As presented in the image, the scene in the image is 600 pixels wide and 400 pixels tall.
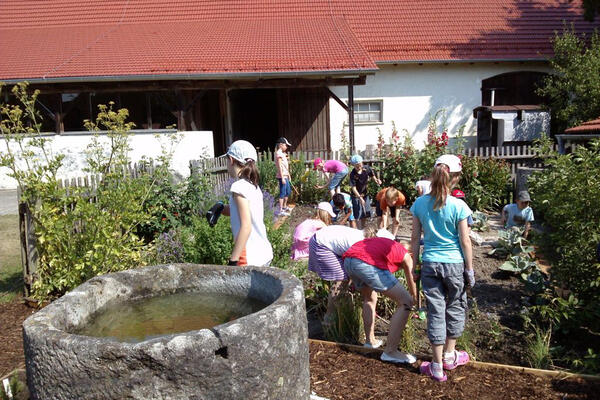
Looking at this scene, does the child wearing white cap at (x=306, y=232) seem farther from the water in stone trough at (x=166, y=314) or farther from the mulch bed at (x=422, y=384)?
the water in stone trough at (x=166, y=314)

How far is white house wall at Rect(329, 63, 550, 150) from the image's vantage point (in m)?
15.0

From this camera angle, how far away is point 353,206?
910 centimetres

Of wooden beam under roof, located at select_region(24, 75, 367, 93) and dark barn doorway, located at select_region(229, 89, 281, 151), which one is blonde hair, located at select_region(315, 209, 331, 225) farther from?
dark barn doorway, located at select_region(229, 89, 281, 151)

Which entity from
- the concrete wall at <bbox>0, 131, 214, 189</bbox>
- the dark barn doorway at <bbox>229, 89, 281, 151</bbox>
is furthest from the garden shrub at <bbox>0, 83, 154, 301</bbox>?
the dark barn doorway at <bbox>229, 89, 281, 151</bbox>

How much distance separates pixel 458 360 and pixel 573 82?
39.1ft

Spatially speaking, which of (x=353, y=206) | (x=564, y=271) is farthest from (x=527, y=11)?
(x=564, y=271)

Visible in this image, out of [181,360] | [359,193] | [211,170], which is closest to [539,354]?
[181,360]

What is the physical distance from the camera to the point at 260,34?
49.2ft

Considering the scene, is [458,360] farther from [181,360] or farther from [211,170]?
[211,170]

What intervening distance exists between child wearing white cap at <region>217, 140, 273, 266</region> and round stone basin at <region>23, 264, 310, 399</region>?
2.78 feet

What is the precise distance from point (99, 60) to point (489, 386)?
12403 millimetres

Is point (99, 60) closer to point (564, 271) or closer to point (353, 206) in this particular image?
point (353, 206)

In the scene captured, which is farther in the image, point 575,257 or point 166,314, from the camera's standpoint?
point 575,257

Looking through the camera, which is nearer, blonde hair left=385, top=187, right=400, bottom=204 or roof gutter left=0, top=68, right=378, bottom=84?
blonde hair left=385, top=187, right=400, bottom=204
